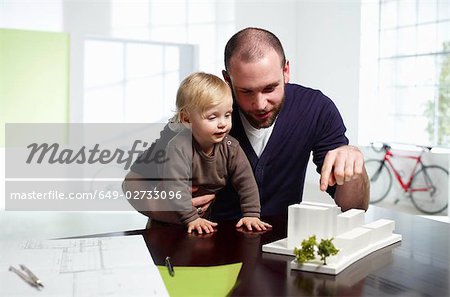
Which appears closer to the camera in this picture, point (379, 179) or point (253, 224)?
point (253, 224)

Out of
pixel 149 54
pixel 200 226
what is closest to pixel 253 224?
pixel 200 226

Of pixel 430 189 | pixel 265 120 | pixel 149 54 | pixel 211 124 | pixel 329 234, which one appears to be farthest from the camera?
pixel 149 54

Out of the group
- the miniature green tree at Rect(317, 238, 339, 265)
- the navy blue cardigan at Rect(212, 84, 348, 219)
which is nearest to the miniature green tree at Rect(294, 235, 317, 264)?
the miniature green tree at Rect(317, 238, 339, 265)

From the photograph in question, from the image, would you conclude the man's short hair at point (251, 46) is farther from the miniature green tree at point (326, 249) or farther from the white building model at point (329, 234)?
the miniature green tree at point (326, 249)

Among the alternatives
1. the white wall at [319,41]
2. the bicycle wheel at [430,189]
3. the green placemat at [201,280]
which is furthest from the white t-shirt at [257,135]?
the bicycle wheel at [430,189]

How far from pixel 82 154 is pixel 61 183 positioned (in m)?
0.49

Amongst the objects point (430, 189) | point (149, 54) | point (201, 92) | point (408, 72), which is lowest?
point (430, 189)

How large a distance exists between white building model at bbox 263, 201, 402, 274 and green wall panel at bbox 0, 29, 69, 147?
616cm

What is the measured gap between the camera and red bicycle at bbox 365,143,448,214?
667cm

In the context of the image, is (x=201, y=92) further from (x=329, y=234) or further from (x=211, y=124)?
(x=329, y=234)

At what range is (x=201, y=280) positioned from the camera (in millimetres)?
1096

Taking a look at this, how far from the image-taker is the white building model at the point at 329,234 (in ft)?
3.82

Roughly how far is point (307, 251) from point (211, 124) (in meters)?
0.71

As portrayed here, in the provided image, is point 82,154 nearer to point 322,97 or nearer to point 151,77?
point 151,77
